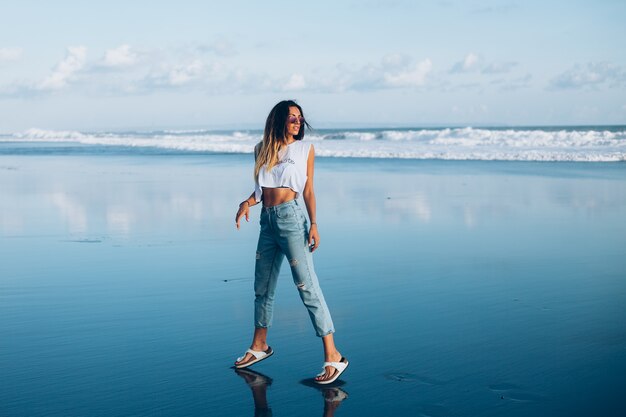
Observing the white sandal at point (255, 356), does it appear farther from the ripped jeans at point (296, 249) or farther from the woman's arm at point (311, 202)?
the woman's arm at point (311, 202)

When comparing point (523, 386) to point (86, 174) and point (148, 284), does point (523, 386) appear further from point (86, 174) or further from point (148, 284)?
point (86, 174)

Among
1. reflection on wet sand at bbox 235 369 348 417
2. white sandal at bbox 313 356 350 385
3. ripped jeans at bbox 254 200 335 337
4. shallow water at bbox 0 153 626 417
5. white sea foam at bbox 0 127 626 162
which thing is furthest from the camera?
white sea foam at bbox 0 127 626 162

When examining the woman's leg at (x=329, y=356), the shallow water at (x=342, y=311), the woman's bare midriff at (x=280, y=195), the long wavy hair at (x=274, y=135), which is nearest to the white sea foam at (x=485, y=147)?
the shallow water at (x=342, y=311)

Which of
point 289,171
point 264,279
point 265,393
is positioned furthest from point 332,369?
point 289,171

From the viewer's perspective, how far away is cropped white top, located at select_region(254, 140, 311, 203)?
419 centimetres

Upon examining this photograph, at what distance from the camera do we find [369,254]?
7.66 metres

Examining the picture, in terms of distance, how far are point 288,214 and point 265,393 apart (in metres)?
1.00

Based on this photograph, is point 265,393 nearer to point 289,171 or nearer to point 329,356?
point 329,356

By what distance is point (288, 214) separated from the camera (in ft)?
13.6

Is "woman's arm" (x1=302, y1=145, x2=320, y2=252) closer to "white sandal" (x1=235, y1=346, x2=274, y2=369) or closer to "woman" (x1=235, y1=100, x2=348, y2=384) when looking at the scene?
"woman" (x1=235, y1=100, x2=348, y2=384)

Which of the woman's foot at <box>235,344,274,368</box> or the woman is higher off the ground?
the woman

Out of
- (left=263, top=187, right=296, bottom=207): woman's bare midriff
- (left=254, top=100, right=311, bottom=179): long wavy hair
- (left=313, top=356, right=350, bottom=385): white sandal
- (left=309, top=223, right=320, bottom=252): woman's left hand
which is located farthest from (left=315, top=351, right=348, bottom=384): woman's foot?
(left=254, top=100, right=311, bottom=179): long wavy hair

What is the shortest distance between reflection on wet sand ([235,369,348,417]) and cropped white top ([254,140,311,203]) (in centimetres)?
108

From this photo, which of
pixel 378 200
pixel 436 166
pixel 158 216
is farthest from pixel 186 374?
pixel 436 166
